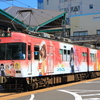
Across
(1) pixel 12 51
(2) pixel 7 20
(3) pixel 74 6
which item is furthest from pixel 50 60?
(3) pixel 74 6

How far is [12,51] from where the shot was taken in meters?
12.0

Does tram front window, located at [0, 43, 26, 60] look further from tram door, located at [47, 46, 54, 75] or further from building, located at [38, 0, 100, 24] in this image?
building, located at [38, 0, 100, 24]

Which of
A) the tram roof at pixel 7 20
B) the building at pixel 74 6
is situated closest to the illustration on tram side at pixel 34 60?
the tram roof at pixel 7 20

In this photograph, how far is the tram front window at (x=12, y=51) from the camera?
11844 millimetres

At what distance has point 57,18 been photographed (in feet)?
178

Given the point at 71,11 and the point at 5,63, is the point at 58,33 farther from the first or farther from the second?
the point at 5,63

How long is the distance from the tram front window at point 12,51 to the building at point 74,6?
5987 centimetres

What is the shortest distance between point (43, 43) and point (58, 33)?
45446 mm

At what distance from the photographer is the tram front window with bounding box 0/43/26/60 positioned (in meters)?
11.8

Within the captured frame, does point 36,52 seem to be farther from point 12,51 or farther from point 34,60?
point 12,51

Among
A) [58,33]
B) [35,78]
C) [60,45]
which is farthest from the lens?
[58,33]

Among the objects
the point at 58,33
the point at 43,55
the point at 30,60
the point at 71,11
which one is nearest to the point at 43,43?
the point at 43,55

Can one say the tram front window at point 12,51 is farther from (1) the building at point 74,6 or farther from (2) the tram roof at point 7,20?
(1) the building at point 74,6

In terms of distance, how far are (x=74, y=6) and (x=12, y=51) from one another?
2487 inches
